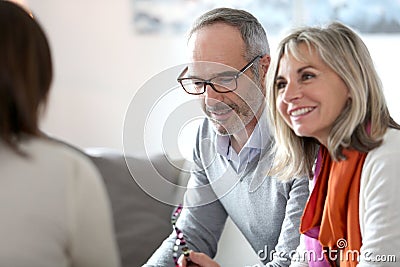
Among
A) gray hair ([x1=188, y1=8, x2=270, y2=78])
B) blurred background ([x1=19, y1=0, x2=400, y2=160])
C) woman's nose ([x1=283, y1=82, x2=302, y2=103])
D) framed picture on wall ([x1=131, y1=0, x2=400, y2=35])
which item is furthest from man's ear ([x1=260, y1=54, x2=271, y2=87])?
blurred background ([x1=19, y1=0, x2=400, y2=160])

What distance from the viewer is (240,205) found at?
183 cm

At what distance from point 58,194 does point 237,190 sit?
725 mm

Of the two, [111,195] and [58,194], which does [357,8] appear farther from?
[58,194]

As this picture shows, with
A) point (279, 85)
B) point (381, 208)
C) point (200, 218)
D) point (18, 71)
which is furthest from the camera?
point (200, 218)

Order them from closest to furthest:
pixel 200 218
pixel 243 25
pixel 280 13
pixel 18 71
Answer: pixel 18 71 → pixel 243 25 → pixel 200 218 → pixel 280 13

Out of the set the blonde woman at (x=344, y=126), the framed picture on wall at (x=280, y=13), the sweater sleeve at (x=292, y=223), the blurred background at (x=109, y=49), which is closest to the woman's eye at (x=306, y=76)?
the blonde woman at (x=344, y=126)

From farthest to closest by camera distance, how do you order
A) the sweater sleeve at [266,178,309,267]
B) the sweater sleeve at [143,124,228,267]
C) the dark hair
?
the sweater sleeve at [143,124,228,267] < the sweater sleeve at [266,178,309,267] < the dark hair

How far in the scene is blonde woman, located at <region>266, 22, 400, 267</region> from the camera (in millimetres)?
1344

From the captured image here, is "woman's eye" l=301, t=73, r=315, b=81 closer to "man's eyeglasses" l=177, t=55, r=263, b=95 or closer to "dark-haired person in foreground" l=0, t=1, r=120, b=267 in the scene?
"man's eyeglasses" l=177, t=55, r=263, b=95

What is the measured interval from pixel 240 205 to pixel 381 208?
21.7 inches

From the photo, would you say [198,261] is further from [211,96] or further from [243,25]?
[243,25]

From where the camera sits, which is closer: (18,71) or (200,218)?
(18,71)

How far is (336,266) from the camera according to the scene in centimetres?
150

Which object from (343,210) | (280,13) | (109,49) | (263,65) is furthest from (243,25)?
(109,49)
